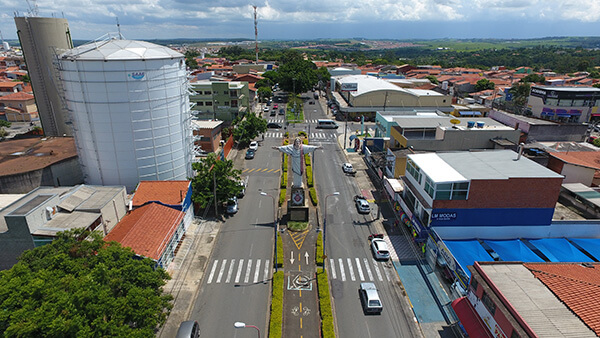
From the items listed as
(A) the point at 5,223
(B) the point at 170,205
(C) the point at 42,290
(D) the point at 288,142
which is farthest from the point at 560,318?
(D) the point at 288,142

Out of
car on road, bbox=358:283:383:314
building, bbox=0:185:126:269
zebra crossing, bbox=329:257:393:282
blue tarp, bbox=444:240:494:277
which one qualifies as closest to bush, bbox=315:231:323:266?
zebra crossing, bbox=329:257:393:282

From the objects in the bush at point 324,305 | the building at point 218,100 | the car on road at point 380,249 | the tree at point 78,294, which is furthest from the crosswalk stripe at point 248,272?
the building at point 218,100

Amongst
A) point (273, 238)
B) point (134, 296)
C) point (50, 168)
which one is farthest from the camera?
point (50, 168)

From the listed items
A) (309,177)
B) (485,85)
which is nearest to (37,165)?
(309,177)

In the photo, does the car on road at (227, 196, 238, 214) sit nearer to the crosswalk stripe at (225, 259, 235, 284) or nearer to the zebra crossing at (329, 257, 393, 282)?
the crosswalk stripe at (225, 259, 235, 284)

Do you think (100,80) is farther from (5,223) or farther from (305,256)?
(305,256)

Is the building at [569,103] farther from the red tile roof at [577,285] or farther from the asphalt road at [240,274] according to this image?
the asphalt road at [240,274]

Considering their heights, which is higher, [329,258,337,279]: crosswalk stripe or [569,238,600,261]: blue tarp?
[569,238,600,261]: blue tarp
